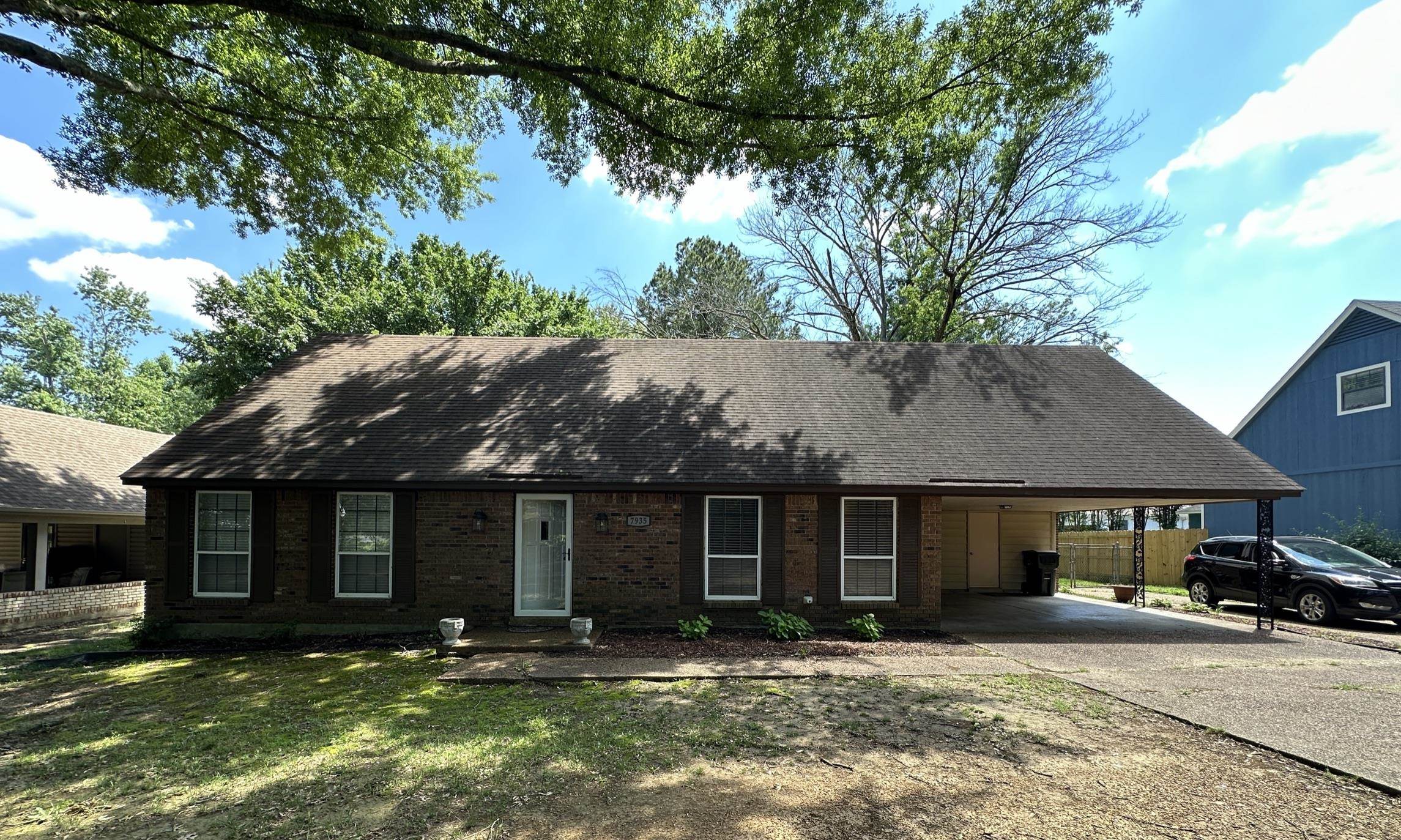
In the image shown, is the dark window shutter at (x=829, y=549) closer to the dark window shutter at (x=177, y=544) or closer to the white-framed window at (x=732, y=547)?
the white-framed window at (x=732, y=547)

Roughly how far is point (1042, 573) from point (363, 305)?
20469mm

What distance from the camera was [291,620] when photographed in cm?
1038

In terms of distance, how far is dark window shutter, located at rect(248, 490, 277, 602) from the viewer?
410 inches

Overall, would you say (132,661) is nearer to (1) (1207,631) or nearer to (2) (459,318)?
(2) (459,318)

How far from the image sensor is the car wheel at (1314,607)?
38.2ft

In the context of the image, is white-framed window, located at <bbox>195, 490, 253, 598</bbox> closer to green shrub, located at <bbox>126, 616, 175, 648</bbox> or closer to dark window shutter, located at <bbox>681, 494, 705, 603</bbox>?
green shrub, located at <bbox>126, 616, 175, 648</bbox>

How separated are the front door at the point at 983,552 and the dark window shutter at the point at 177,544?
16.7m

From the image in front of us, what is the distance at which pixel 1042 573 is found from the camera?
54.0 feet

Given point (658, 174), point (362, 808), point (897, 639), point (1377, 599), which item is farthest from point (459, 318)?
point (1377, 599)

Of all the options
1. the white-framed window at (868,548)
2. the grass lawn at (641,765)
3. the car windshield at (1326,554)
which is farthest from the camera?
the car windshield at (1326,554)

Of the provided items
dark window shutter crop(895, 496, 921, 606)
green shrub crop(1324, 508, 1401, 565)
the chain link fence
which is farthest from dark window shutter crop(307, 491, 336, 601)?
green shrub crop(1324, 508, 1401, 565)

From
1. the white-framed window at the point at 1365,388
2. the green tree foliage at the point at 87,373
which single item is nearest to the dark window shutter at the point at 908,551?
the white-framed window at the point at 1365,388

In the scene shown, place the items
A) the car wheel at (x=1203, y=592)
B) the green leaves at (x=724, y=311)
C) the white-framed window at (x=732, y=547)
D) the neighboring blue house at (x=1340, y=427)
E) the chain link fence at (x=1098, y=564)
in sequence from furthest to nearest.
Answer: the green leaves at (x=724, y=311), the chain link fence at (x=1098, y=564), the neighboring blue house at (x=1340, y=427), the car wheel at (x=1203, y=592), the white-framed window at (x=732, y=547)

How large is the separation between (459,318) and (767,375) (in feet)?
37.9
